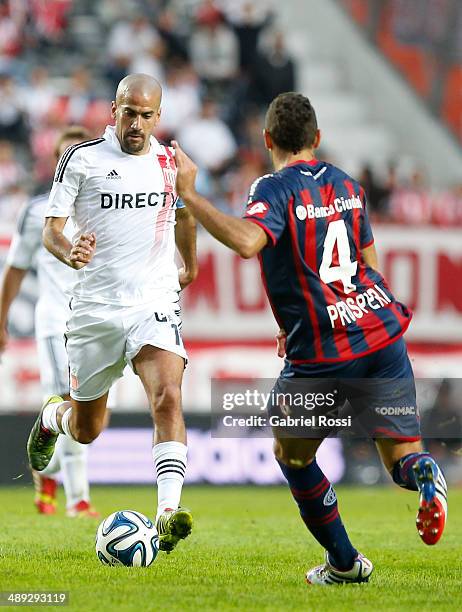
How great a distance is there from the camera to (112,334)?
7.10 m

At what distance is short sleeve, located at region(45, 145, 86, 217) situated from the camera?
7.06 metres

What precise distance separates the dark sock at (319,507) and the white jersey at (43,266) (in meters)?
3.75

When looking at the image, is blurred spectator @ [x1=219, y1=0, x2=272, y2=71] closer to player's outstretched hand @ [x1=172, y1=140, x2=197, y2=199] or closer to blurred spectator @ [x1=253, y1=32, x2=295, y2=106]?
blurred spectator @ [x1=253, y1=32, x2=295, y2=106]

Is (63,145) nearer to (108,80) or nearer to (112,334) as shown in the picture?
(112,334)

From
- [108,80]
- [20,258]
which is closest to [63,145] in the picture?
[20,258]

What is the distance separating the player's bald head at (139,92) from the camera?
7.00m

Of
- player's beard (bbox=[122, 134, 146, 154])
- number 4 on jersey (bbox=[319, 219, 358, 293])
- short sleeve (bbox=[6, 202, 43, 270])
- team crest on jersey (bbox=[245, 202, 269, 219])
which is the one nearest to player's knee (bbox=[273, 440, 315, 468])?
number 4 on jersey (bbox=[319, 219, 358, 293])

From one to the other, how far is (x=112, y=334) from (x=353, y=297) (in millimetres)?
1498

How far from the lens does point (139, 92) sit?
6992 millimetres

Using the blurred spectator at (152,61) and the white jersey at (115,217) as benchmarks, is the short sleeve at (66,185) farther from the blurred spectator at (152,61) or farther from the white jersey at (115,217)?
the blurred spectator at (152,61)

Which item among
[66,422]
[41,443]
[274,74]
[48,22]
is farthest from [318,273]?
[48,22]

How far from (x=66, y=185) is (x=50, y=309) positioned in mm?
2770

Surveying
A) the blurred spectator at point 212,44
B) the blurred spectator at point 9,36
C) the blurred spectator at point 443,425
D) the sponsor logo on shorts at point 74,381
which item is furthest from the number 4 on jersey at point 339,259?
the blurred spectator at point 212,44

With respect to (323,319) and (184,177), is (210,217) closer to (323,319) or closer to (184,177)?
(184,177)
